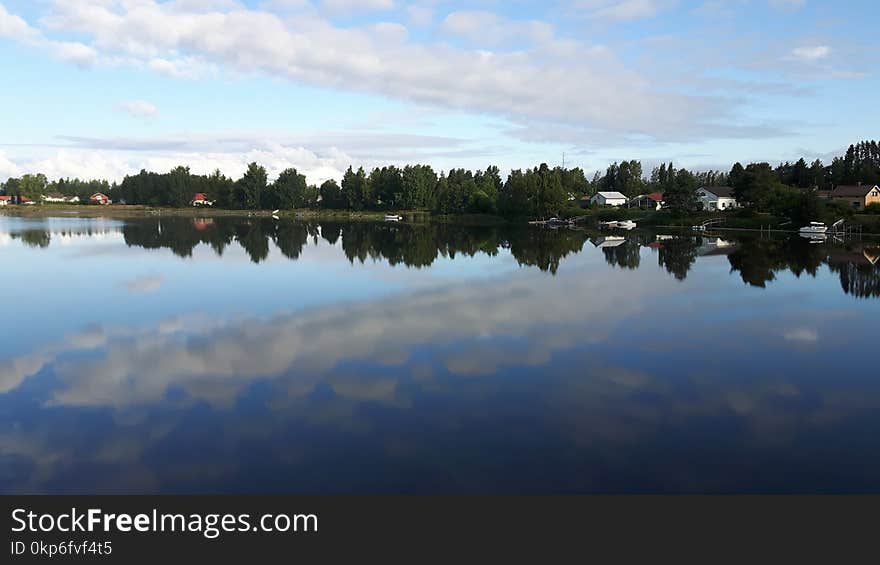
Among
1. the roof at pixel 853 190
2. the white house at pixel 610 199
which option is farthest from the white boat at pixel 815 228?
the white house at pixel 610 199

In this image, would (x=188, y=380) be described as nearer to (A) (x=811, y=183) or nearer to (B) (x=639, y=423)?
(B) (x=639, y=423)

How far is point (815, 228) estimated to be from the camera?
70250 mm

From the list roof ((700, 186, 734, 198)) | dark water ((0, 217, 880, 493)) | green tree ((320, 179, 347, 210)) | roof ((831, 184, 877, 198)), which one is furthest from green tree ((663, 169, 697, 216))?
green tree ((320, 179, 347, 210))

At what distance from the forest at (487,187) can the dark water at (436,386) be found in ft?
216

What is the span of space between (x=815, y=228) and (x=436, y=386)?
71.4 metres

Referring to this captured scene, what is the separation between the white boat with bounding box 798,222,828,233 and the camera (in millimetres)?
70188

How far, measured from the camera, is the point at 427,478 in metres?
9.53

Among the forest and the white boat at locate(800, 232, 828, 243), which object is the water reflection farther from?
the forest

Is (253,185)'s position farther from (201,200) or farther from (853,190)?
(853,190)

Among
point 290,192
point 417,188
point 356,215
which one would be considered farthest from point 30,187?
point 417,188

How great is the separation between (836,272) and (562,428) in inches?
1294

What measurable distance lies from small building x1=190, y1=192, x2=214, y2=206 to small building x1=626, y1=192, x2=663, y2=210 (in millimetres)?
115207

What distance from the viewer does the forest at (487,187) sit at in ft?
299

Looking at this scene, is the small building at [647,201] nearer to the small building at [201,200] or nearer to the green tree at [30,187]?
the small building at [201,200]
